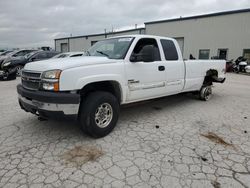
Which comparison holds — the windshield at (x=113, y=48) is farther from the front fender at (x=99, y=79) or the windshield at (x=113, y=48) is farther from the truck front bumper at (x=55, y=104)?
the truck front bumper at (x=55, y=104)

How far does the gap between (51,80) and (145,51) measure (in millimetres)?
1807

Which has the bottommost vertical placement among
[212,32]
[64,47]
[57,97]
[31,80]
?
[57,97]

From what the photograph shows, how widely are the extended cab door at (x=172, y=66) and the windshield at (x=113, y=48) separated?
1.04m

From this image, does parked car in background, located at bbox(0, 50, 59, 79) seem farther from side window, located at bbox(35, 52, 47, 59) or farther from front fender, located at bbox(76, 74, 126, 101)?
front fender, located at bbox(76, 74, 126, 101)

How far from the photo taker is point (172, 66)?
481cm

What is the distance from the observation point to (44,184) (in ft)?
7.87

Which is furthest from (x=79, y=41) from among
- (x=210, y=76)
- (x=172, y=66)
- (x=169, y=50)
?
(x=172, y=66)

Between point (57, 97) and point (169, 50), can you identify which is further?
point (169, 50)

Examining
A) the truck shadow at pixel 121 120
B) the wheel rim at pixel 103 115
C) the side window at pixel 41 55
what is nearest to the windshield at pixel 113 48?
the wheel rim at pixel 103 115

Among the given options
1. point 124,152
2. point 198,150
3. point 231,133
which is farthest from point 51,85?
point 231,133

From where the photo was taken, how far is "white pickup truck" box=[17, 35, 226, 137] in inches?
121

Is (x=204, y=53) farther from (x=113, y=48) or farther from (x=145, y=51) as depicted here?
(x=145, y=51)

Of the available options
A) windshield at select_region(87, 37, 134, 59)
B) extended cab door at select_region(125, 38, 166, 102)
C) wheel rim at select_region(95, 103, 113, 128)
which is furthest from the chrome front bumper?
windshield at select_region(87, 37, 134, 59)

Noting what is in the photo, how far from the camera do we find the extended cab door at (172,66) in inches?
187
